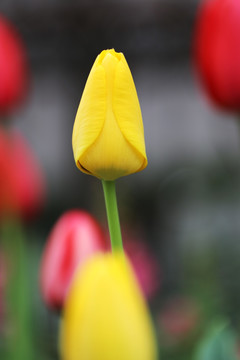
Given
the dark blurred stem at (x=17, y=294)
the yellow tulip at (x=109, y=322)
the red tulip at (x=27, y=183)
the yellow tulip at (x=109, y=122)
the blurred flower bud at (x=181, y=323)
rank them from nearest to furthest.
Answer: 1. the yellow tulip at (x=109, y=322)
2. the yellow tulip at (x=109, y=122)
3. the dark blurred stem at (x=17, y=294)
4. the red tulip at (x=27, y=183)
5. the blurred flower bud at (x=181, y=323)

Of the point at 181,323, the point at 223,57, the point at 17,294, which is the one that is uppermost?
the point at 223,57

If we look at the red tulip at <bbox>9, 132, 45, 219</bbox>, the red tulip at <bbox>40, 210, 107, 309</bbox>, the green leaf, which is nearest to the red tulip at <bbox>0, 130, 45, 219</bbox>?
the red tulip at <bbox>9, 132, 45, 219</bbox>

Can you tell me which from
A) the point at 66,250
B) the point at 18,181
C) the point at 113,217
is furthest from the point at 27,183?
the point at 113,217

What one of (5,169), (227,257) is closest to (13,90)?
(5,169)

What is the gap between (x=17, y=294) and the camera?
80cm

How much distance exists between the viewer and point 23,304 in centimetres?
77

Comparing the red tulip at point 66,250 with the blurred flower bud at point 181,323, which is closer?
the red tulip at point 66,250

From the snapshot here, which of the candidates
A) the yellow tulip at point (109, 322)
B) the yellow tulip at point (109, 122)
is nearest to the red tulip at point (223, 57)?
the yellow tulip at point (109, 122)

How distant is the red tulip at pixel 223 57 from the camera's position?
753mm

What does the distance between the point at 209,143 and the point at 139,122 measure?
2777 millimetres

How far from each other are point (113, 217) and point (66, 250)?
0.45 feet

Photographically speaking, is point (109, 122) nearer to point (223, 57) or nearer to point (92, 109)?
point (92, 109)

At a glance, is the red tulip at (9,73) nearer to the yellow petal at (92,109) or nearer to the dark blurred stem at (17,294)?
the dark blurred stem at (17,294)

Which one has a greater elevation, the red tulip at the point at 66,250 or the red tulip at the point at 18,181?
the red tulip at the point at 18,181
